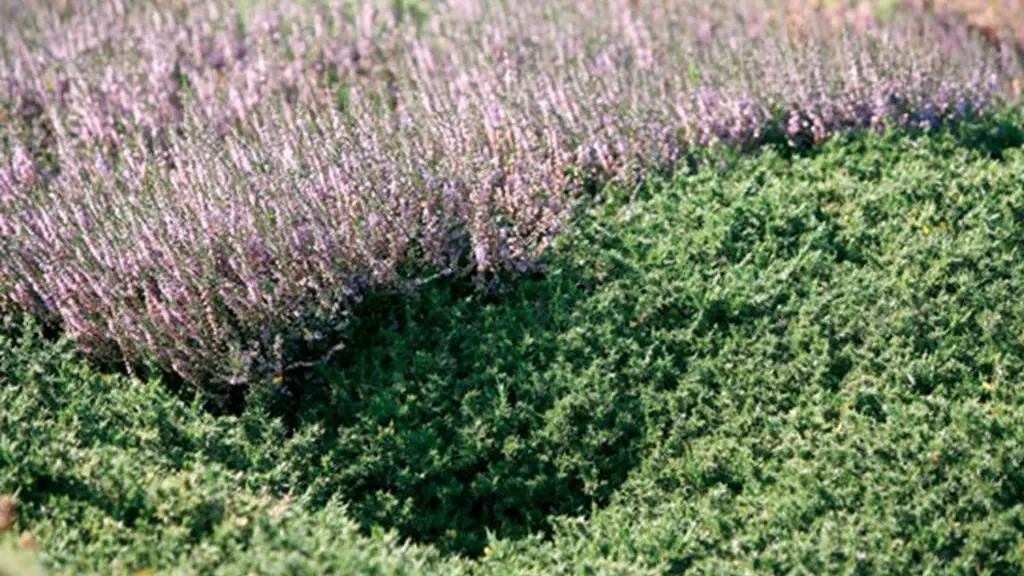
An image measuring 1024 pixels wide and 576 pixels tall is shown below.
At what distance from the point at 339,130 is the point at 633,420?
1616 mm

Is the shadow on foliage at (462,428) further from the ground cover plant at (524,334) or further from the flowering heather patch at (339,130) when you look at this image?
the flowering heather patch at (339,130)

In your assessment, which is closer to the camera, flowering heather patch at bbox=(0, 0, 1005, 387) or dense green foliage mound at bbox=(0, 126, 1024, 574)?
dense green foliage mound at bbox=(0, 126, 1024, 574)

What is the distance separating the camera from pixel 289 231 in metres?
Result: 4.61

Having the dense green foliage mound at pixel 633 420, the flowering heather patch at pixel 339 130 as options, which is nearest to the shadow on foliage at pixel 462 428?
the dense green foliage mound at pixel 633 420

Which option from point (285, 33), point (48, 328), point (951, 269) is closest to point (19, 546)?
point (48, 328)

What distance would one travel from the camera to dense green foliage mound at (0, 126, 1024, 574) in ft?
12.7

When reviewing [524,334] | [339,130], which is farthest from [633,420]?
[339,130]

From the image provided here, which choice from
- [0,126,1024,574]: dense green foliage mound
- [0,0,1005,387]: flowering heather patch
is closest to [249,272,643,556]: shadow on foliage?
[0,126,1024,574]: dense green foliage mound

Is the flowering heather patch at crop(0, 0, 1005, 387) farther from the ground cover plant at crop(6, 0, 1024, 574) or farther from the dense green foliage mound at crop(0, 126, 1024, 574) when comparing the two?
the dense green foliage mound at crop(0, 126, 1024, 574)

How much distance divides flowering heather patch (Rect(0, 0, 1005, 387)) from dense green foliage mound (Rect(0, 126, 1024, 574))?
20cm

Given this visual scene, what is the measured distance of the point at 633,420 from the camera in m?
4.48

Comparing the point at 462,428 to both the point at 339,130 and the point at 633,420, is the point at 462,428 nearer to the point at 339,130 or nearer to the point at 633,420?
the point at 633,420

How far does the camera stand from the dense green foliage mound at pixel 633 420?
3885 millimetres

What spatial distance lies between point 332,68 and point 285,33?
17.8 inches
